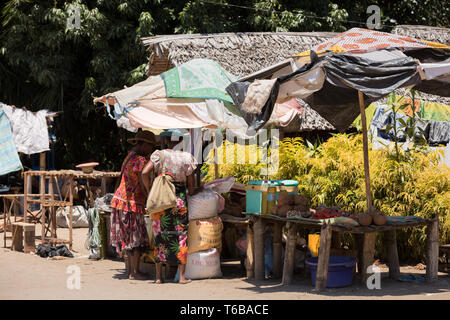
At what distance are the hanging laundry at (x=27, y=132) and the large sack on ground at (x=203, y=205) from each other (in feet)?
23.7

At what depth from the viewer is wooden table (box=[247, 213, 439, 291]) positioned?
725cm

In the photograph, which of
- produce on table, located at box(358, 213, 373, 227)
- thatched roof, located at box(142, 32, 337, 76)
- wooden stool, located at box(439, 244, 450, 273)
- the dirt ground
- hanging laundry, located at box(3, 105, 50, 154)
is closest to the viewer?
the dirt ground

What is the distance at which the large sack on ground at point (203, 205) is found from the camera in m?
8.21

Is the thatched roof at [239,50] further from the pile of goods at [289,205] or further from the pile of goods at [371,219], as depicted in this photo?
the pile of goods at [371,219]

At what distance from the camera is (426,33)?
15742mm

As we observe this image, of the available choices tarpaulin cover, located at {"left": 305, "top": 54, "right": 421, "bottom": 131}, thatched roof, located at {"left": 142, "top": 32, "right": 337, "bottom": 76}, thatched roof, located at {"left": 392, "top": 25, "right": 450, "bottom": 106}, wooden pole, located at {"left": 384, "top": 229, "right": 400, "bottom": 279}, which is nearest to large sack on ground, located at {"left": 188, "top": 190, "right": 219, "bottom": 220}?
wooden pole, located at {"left": 384, "top": 229, "right": 400, "bottom": 279}

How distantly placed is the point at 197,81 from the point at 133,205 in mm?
1958

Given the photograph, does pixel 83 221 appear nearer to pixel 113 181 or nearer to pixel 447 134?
pixel 113 181

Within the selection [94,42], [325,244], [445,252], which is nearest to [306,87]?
[325,244]

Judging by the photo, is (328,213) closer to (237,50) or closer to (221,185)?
(221,185)

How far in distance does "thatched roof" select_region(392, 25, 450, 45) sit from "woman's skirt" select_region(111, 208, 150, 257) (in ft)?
31.5

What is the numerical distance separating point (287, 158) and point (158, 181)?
286 centimetres

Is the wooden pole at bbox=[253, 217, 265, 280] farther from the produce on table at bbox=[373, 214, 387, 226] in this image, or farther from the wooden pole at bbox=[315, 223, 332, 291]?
the produce on table at bbox=[373, 214, 387, 226]

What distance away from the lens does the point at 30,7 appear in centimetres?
1593
